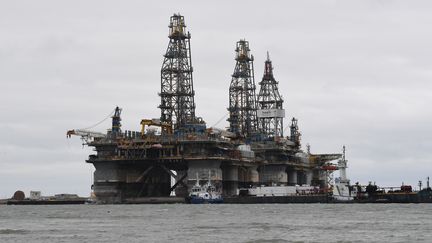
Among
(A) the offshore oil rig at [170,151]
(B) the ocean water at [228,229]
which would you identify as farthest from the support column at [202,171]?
(B) the ocean water at [228,229]

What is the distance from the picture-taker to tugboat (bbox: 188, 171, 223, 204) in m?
174

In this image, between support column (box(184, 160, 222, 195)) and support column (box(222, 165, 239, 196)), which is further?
support column (box(222, 165, 239, 196))

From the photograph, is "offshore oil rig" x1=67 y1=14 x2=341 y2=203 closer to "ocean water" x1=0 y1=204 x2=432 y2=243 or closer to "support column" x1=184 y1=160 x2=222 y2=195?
"support column" x1=184 y1=160 x2=222 y2=195

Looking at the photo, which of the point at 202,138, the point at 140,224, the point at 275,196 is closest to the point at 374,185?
the point at 275,196

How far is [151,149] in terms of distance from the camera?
180750mm

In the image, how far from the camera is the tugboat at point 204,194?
174250 millimetres

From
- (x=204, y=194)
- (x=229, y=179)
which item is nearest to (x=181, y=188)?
(x=229, y=179)

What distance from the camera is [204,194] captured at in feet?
572

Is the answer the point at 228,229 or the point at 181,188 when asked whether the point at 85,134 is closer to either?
the point at 181,188

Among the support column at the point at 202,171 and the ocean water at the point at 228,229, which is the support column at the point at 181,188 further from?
the ocean water at the point at 228,229

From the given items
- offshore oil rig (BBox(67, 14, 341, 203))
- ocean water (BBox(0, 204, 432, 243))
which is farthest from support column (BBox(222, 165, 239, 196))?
ocean water (BBox(0, 204, 432, 243))

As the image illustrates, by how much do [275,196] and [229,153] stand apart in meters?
14.0

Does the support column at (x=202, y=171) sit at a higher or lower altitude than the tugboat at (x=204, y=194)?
higher

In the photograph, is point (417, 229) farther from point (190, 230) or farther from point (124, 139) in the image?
point (124, 139)
